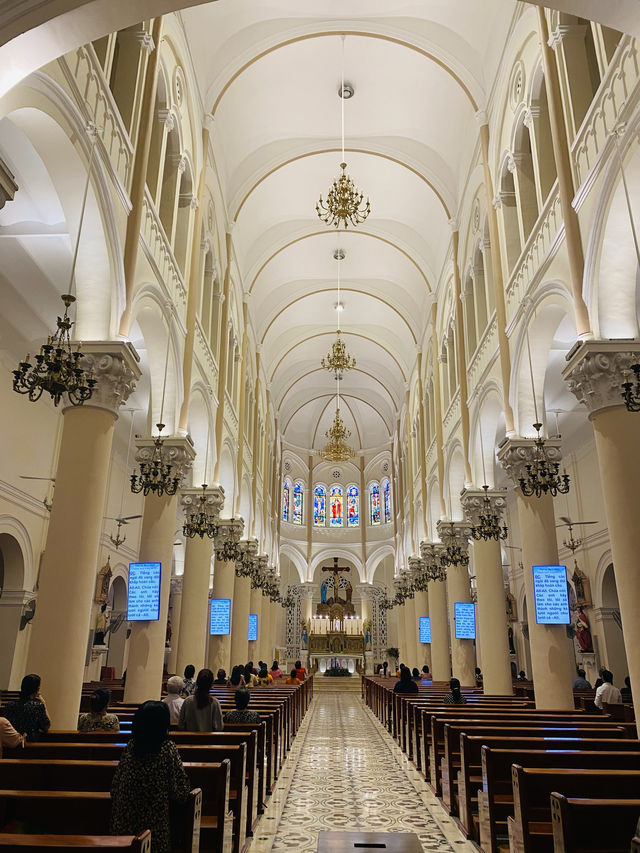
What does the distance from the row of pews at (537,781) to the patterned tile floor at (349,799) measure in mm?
288

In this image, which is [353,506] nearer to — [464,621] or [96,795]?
[464,621]

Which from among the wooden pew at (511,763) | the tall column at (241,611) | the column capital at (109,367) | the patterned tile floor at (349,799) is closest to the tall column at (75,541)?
the column capital at (109,367)

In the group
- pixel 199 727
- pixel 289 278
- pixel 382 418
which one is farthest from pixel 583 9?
pixel 382 418

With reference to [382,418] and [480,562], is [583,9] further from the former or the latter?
[382,418]

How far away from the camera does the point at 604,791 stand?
4133 mm

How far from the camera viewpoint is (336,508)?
40.5 meters

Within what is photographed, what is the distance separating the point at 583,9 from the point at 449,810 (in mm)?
7562

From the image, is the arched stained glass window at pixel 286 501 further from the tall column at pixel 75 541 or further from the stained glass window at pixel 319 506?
the tall column at pixel 75 541

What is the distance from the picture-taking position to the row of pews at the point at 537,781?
353 cm

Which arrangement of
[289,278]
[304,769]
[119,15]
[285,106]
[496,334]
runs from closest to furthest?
1. [119,15]
2. [304,769]
3. [496,334]
4. [285,106]
5. [289,278]

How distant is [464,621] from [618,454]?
10.7m

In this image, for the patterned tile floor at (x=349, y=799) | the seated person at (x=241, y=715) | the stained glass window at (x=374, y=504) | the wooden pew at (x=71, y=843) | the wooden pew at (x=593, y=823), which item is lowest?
the patterned tile floor at (x=349, y=799)

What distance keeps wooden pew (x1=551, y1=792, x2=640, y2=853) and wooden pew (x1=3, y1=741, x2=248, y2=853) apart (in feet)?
7.81

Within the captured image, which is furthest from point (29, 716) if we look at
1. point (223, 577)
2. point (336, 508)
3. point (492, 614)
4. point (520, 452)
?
point (336, 508)
